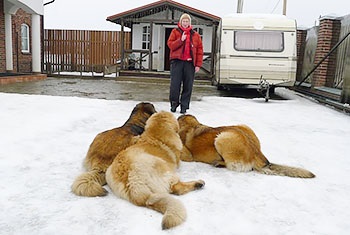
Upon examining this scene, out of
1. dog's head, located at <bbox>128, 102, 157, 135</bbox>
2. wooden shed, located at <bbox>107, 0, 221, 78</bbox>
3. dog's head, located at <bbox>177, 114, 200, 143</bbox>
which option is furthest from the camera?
wooden shed, located at <bbox>107, 0, 221, 78</bbox>

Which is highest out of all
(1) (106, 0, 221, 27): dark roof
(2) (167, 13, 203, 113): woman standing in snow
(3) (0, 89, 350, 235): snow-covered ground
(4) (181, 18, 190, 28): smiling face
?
(1) (106, 0, 221, 27): dark roof

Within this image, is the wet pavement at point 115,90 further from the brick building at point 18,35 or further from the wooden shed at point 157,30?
the brick building at point 18,35

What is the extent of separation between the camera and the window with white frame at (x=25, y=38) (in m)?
16.2

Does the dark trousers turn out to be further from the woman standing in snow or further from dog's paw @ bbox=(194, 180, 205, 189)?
dog's paw @ bbox=(194, 180, 205, 189)

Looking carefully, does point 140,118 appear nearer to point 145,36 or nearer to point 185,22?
point 185,22

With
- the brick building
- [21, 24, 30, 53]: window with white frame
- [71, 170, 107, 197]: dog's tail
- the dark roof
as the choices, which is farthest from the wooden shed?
[71, 170, 107, 197]: dog's tail

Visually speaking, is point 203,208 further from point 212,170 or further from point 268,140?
point 268,140

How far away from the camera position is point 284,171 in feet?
10.2

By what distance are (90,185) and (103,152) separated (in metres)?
0.42

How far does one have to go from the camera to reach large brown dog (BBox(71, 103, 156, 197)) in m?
2.51

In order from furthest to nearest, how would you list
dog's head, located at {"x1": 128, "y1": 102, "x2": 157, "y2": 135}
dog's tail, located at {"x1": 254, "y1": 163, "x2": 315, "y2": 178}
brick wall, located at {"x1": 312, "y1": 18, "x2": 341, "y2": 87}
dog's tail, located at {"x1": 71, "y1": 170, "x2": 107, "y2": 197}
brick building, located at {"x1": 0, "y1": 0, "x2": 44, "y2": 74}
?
brick building, located at {"x1": 0, "y1": 0, "x2": 44, "y2": 74} → brick wall, located at {"x1": 312, "y1": 18, "x2": 341, "y2": 87} → dog's head, located at {"x1": 128, "y1": 102, "x2": 157, "y2": 135} → dog's tail, located at {"x1": 254, "y1": 163, "x2": 315, "y2": 178} → dog's tail, located at {"x1": 71, "y1": 170, "x2": 107, "y2": 197}

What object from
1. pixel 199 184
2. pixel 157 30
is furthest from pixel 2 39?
pixel 199 184

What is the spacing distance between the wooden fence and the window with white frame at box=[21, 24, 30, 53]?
98cm

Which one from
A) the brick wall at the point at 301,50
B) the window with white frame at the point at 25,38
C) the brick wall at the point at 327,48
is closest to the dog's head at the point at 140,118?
the brick wall at the point at 327,48
